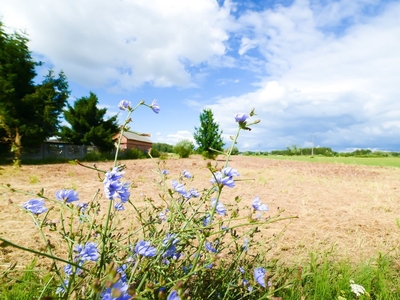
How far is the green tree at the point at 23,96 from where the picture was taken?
14359 millimetres

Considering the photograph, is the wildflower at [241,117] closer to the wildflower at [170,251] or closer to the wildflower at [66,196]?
the wildflower at [170,251]

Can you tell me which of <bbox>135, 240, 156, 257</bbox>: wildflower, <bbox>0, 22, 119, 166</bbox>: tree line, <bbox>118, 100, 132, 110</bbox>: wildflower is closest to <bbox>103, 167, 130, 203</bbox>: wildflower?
<bbox>135, 240, 156, 257</bbox>: wildflower

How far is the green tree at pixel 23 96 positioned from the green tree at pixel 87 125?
10.7ft

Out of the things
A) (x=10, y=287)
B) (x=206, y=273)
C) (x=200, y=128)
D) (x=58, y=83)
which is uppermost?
(x=58, y=83)

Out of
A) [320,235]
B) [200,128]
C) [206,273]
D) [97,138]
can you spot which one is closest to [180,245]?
[206,273]

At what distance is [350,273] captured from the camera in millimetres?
2115

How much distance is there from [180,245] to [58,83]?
19.3 m

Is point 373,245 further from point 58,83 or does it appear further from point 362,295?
point 58,83

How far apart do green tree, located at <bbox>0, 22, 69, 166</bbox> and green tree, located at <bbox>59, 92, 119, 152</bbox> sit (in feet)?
10.7

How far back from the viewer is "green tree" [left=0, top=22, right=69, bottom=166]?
1436cm

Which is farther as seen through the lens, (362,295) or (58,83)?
(58,83)

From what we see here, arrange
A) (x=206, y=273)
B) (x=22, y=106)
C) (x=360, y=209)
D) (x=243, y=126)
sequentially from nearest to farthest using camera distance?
(x=243, y=126) < (x=206, y=273) < (x=360, y=209) < (x=22, y=106)

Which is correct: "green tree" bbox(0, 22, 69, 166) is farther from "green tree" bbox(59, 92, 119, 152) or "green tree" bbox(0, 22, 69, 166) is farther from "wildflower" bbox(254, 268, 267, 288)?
"wildflower" bbox(254, 268, 267, 288)

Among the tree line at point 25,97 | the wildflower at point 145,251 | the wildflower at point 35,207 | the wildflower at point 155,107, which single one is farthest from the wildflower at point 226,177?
the tree line at point 25,97
